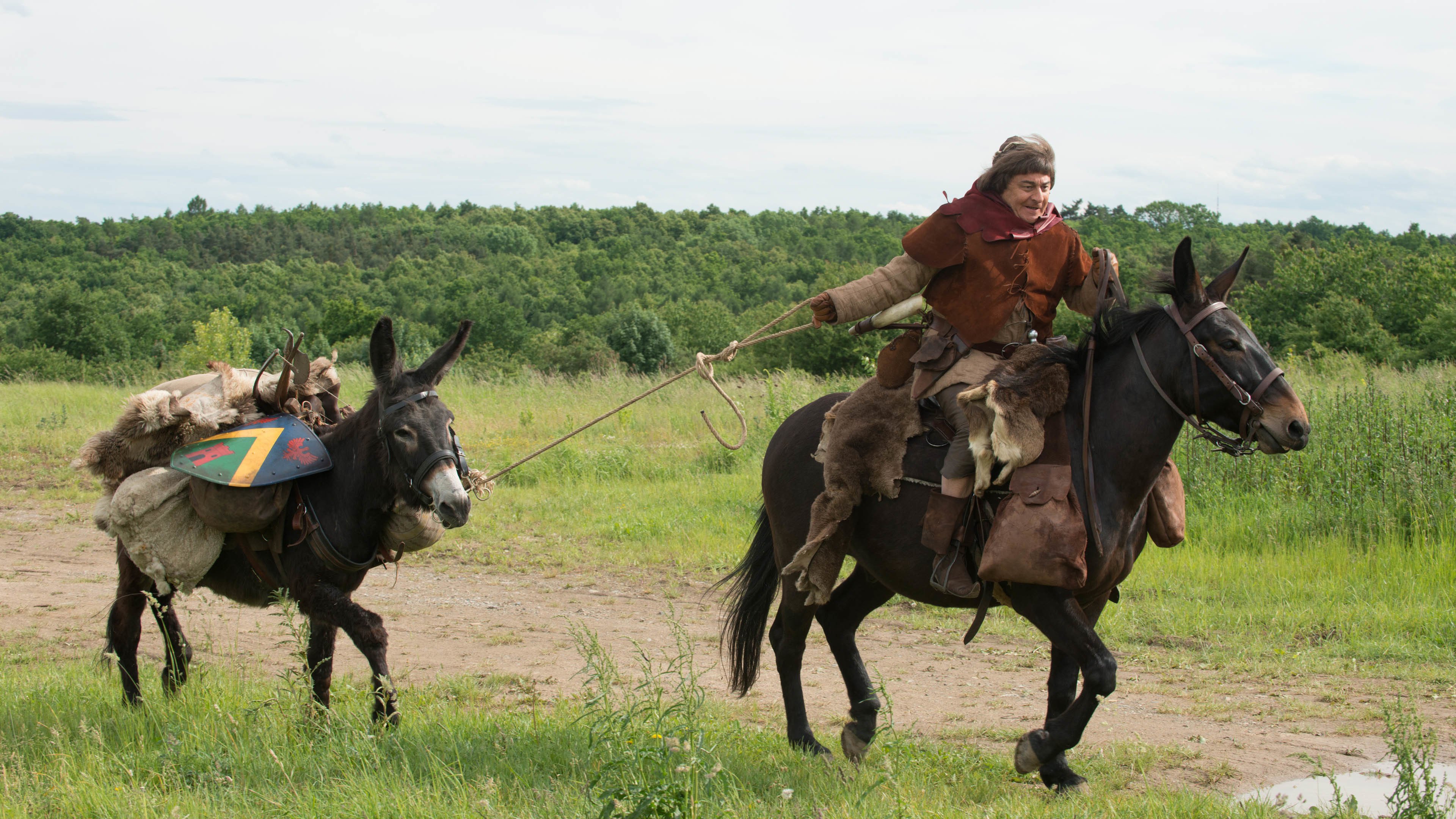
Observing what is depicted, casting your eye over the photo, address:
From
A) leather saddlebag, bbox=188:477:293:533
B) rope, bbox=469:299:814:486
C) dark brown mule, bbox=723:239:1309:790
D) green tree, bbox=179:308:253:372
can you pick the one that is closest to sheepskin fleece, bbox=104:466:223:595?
leather saddlebag, bbox=188:477:293:533

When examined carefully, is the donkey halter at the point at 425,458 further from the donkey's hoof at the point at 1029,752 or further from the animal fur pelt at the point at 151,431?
the donkey's hoof at the point at 1029,752

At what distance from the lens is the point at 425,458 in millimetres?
4324

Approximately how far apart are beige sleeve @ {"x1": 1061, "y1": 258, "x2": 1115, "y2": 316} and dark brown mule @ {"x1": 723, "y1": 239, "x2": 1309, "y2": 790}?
0.87ft

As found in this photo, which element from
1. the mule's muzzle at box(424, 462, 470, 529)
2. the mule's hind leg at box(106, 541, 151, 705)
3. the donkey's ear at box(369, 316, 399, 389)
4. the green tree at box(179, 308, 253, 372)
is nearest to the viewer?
the mule's muzzle at box(424, 462, 470, 529)

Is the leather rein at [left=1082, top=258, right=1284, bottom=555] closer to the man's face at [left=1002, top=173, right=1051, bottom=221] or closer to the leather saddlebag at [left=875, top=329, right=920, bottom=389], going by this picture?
the man's face at [left=1002, top=173, right=1051, bottom=221]

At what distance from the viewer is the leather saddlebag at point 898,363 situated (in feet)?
14.5

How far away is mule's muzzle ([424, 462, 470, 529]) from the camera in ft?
13.6

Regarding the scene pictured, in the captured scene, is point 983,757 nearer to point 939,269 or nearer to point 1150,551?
point 939,269

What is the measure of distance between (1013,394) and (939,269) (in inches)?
26.7

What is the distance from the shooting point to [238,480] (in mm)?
4504

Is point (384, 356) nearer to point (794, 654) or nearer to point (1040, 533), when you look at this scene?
point (794, 654)

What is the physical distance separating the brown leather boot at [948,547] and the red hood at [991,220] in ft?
3.67

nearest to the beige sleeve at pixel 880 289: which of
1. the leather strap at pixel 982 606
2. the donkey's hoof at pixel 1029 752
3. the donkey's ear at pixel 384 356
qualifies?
the leather strap at pixel 982 606

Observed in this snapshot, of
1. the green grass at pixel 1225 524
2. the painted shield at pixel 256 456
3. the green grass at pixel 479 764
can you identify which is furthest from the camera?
the green grass at pixel 1225 524
